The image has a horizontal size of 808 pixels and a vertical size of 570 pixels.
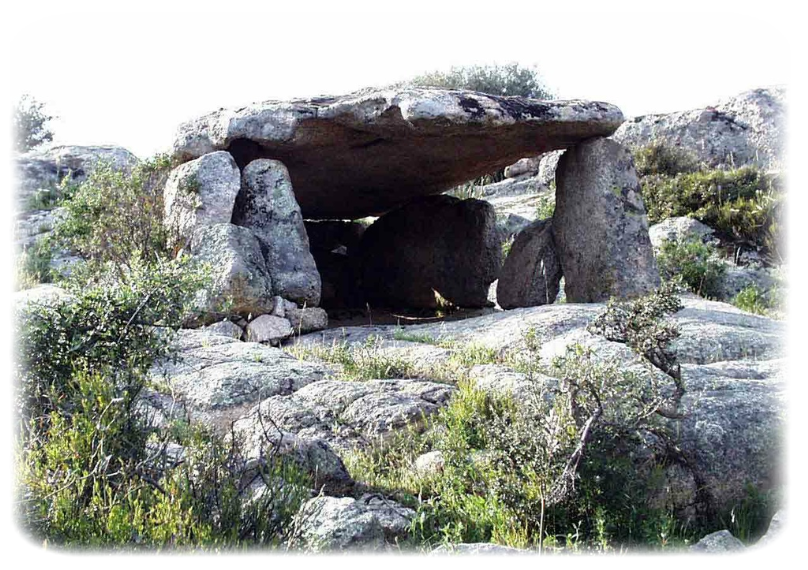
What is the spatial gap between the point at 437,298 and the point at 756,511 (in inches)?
323

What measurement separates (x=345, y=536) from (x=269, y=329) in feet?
17.1

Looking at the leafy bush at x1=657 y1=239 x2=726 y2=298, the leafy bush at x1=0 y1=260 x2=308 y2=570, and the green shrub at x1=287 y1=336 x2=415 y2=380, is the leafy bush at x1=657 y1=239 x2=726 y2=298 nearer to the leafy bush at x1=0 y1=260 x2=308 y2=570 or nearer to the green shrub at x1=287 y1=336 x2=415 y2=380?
the green shrub at x1=287 y1=336 x2=415 y2=380

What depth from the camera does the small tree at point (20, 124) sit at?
23.2 metres

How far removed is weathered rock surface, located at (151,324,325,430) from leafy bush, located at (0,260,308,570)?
0.67 m

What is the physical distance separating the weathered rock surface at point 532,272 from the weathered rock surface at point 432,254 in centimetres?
89

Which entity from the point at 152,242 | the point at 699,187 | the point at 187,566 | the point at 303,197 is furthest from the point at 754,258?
the point at 187,566

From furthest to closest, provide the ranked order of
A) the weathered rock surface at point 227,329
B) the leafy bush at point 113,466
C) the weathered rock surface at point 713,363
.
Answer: the weathered rock surface at point 227,329 < the weathered rock surface at point 713,363 < the leafy bush at point 113,466

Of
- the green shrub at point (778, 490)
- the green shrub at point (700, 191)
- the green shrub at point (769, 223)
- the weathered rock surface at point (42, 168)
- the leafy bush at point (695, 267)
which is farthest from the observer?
the weathered rock surface at point (42, 168)

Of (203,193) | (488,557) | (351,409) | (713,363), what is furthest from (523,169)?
(488,557)

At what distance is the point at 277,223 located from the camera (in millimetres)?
10320

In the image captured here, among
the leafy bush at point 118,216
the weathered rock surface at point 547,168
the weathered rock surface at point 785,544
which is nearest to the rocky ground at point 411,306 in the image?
the weathered rock surface at point 785,544

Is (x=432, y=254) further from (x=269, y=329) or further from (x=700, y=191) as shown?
(x=700, y=191)

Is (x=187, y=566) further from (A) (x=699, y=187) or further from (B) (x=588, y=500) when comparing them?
(A) (x=699, y=187)

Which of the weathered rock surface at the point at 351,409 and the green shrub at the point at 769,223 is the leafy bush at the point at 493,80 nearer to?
the green shrub at the point at 769,223
